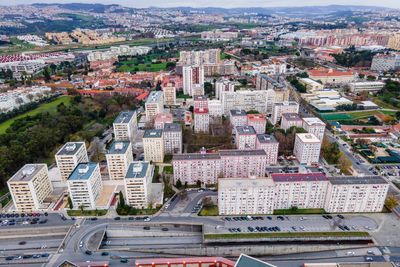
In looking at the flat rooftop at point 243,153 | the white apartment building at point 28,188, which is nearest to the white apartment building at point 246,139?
the flat rooftop at point 243,153

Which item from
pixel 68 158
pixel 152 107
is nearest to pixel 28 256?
pixel 68 158

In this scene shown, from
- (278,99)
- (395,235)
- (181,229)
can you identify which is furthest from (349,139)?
(181,229)

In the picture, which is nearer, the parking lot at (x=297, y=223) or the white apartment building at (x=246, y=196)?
the parking lot at (x=297, y=223)

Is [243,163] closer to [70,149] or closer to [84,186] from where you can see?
[84,186]

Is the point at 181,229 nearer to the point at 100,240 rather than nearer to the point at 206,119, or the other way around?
the point at 100,240

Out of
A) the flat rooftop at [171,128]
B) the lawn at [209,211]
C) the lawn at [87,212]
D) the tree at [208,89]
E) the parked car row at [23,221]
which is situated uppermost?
the flat rooftop at [171,128]

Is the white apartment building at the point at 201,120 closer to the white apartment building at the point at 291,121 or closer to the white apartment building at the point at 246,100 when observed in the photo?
the white apartment building at the point at 246,100
